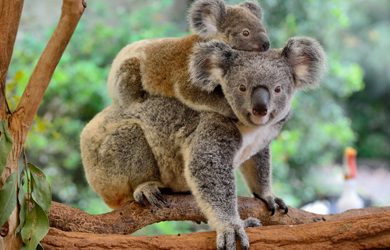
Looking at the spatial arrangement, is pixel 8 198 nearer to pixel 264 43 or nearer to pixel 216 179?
pixel 216 179

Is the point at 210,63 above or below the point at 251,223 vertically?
above

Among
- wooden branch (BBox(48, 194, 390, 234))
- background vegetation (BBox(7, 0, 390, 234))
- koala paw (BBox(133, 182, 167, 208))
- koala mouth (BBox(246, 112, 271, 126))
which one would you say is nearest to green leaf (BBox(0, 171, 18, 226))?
wooden branch (BBox(48, 194, 390, 234))

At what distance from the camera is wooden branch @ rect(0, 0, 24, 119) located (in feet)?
6.06

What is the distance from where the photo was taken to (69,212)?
223 cm

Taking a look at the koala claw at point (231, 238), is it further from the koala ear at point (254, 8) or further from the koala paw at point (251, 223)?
the koala ear at point (254, 8)

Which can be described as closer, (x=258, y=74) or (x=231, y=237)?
(x=231, y=237)

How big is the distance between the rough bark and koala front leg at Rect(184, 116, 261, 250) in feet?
3.17

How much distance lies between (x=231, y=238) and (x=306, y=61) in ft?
4.04

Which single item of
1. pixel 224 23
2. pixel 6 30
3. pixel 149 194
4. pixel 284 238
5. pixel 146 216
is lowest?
pixel 284 238

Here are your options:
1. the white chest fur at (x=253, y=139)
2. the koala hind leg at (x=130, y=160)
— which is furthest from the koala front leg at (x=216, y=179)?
the koala hind leg at (x=130, y=160)

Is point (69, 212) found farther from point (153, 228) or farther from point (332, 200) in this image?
point (332, 200)

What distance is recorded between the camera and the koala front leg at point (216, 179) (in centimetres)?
210

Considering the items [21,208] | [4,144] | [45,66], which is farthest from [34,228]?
[45,66]

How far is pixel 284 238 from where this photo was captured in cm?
198
